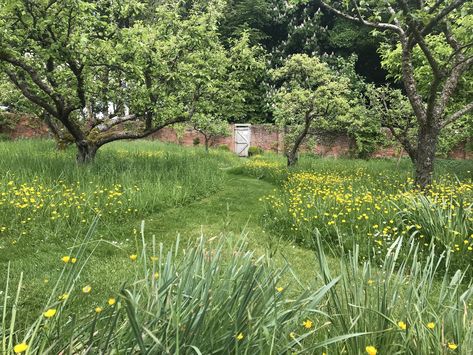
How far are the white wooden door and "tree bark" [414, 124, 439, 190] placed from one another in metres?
16.8

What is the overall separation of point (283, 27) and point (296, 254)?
26.8 meters

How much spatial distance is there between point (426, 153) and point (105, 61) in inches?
250

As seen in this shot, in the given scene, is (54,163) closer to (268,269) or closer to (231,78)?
(231,78)

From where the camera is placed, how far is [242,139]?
24.0 m

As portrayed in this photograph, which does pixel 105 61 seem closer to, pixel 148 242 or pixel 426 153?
pixel 148 242

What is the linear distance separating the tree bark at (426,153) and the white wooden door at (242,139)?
16.8 m

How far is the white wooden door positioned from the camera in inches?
939

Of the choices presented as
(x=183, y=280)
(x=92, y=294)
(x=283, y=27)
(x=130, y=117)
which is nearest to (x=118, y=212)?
(x=92, y=294)

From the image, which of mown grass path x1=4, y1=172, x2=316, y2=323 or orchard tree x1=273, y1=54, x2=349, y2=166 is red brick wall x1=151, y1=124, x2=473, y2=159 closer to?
orchard tree x1=273, y1=54, x2=349, y2=166

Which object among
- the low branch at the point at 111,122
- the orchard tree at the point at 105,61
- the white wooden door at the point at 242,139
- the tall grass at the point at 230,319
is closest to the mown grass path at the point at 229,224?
the tall grass at the point at 230,319

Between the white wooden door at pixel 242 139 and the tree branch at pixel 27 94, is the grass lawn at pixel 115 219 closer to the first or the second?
the tree branch at pixel 27 94

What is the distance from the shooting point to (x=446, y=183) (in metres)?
8.26

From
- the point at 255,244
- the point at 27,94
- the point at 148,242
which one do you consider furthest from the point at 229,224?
the point at 27,94

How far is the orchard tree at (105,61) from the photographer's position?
700 centimetres
